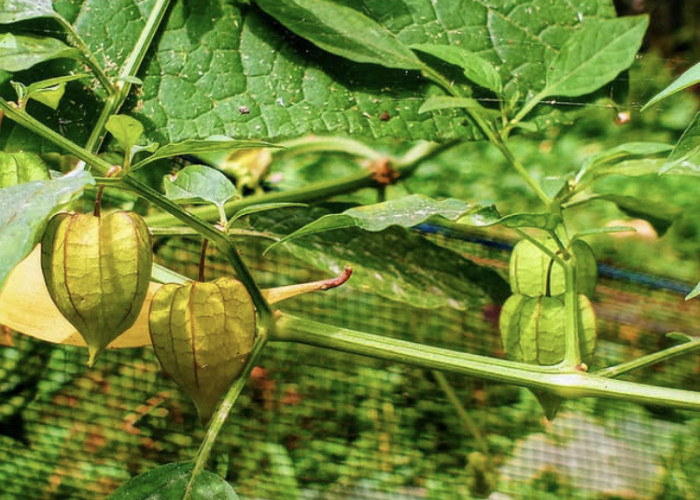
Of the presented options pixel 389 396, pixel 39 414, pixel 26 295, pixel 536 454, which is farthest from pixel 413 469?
pixel 26 295

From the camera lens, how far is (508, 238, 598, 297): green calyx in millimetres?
662

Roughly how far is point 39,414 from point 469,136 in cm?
106

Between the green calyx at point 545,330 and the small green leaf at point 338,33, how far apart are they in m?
0.26

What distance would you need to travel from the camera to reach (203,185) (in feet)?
1.74

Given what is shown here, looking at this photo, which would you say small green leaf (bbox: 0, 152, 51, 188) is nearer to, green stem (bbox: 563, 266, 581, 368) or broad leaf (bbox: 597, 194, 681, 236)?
green stem (bbox: 563, 266, 581, 368)

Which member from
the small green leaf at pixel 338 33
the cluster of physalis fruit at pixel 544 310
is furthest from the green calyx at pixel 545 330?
the small green leaf at pixel 338 33

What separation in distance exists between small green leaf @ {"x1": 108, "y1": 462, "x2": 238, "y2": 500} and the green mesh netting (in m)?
0.88

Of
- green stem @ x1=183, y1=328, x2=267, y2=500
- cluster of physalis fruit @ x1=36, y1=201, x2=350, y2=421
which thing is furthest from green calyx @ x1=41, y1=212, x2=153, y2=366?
green stem @ x1=183, y1=328, x2=267, y2=500

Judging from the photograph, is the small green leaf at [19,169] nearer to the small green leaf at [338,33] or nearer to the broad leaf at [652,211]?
the small green leaf at [338,33]

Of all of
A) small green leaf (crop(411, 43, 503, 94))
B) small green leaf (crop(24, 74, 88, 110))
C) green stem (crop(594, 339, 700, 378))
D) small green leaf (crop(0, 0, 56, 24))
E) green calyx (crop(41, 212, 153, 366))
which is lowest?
green stem (crop(594, 339, 700, 378))

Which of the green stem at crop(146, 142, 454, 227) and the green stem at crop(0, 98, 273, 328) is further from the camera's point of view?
the green stem at crop(146, 142, 454, 227)

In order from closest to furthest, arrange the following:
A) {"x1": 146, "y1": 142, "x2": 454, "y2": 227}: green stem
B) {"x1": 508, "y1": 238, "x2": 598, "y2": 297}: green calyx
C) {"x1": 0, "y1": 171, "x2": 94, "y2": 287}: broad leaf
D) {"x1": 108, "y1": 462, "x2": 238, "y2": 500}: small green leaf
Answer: {"x1": 0, "y1": 171, "x2": 94, "y2": 287}: broad leaf
{"x1": 108, "y1": 462, "x2": 238, "y2": 500}: small green leaf
{"x1": 508, "y1": 238, "x2": 598, "y2": 297}: green calyx
{"x1": 146, "y1": 142, "x2": 454, "y2": 227}: green stem

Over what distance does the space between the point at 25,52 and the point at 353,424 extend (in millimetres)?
1288

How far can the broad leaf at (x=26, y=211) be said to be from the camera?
326 millimetres
